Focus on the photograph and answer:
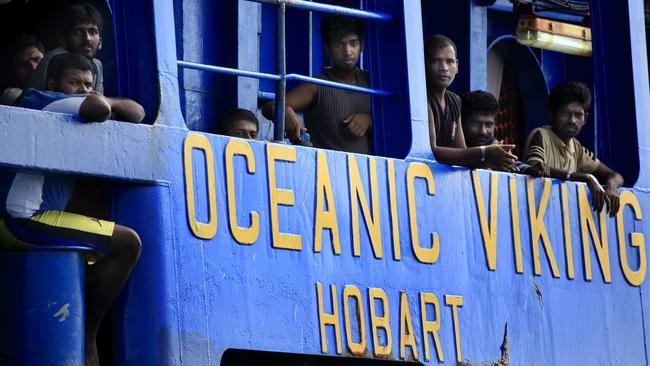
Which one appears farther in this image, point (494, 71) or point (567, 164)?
point (494, 71)

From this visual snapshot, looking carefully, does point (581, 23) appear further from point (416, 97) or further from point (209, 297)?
point (209, 297)

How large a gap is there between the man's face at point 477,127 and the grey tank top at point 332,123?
1008 mm

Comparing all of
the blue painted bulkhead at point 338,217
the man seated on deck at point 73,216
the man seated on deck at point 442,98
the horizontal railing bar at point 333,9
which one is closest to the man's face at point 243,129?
the blue painted bulkhead at point 338,217

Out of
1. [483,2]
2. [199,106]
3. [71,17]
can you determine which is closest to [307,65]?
[199,106]

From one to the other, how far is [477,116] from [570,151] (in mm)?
705

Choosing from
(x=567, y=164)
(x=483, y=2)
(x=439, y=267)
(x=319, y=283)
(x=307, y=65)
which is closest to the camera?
(x=319, y=283)

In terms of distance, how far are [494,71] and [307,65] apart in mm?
2412

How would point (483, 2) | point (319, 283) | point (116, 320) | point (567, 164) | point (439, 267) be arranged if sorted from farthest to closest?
1. point (483, 2)
2. point (567, 164)
3. point (439, 267)
4. point (319, 283)
5. point (116, 320)

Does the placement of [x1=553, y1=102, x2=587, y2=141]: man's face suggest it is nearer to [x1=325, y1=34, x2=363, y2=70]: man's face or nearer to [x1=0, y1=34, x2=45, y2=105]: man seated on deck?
[x1=325, y1=34, x2=363, y2=70]: man's face

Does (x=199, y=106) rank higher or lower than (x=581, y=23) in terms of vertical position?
lower

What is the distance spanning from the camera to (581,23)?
1226cm

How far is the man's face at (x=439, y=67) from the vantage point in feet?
28.5

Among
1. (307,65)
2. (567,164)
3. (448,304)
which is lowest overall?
(448,304)

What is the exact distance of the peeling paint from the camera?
646 cm
